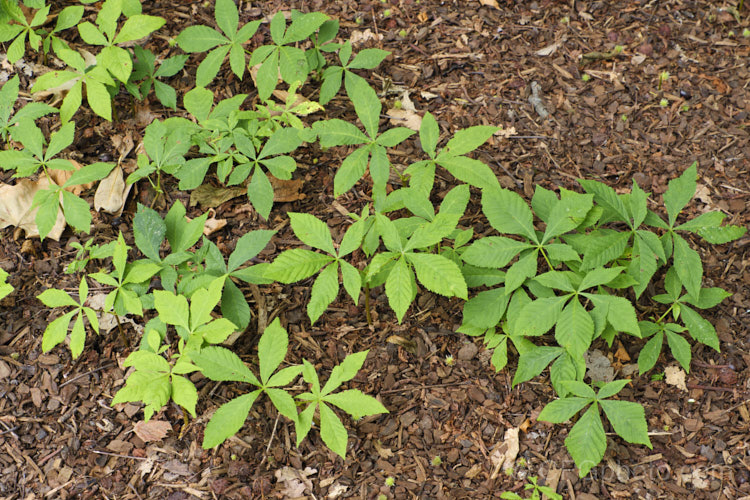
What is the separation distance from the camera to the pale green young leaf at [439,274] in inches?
88.2

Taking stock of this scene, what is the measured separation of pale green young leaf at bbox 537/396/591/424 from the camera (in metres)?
2.28

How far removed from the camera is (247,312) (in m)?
2.48

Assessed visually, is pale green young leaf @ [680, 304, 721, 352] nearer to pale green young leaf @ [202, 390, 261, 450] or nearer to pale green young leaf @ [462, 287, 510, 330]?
pale green young leaf @ [462, 287, 510, 330]

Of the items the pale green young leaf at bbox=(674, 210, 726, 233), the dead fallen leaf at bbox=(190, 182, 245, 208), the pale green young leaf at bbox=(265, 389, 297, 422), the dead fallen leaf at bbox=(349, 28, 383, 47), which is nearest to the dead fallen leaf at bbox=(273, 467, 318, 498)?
the pale green young leaf at bbox=(265, 389, 297, 422)

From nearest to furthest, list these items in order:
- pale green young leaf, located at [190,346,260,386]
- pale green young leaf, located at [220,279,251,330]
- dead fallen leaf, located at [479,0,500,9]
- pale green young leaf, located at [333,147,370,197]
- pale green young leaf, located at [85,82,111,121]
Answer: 1. pale green young leaf, located at [190,346,260,386]
2. pale green young leaf, located at [220,279,251,330]
3. pale green young leaf, located at [333,147,370,197]
4. pale green young leaf, located at [85,82,111,121]
5. dead fallen leaf, located at [479,0,500,9]

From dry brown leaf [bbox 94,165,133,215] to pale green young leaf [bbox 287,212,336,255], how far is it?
1094 millimetres

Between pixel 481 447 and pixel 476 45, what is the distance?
237 cm

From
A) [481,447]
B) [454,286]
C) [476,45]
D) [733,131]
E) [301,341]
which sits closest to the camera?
[454,286]

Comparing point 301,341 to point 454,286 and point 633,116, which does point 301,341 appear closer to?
point 454,286

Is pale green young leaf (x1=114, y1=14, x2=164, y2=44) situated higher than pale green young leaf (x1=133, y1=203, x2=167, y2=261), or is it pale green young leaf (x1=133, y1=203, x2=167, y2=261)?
pale green young leaf (x1=114, y1=14, x2=164, y2=44)

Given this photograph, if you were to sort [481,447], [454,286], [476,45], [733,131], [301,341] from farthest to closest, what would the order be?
[476,45], [733,131], [301,341], [481,447], [454,286]

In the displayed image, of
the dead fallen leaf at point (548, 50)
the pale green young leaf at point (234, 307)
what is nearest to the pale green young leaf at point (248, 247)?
the pale green young leaf at point (234, 307)

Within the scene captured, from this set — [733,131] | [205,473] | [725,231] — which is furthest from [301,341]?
[733,131]

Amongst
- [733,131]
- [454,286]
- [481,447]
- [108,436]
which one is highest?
[454,286]
